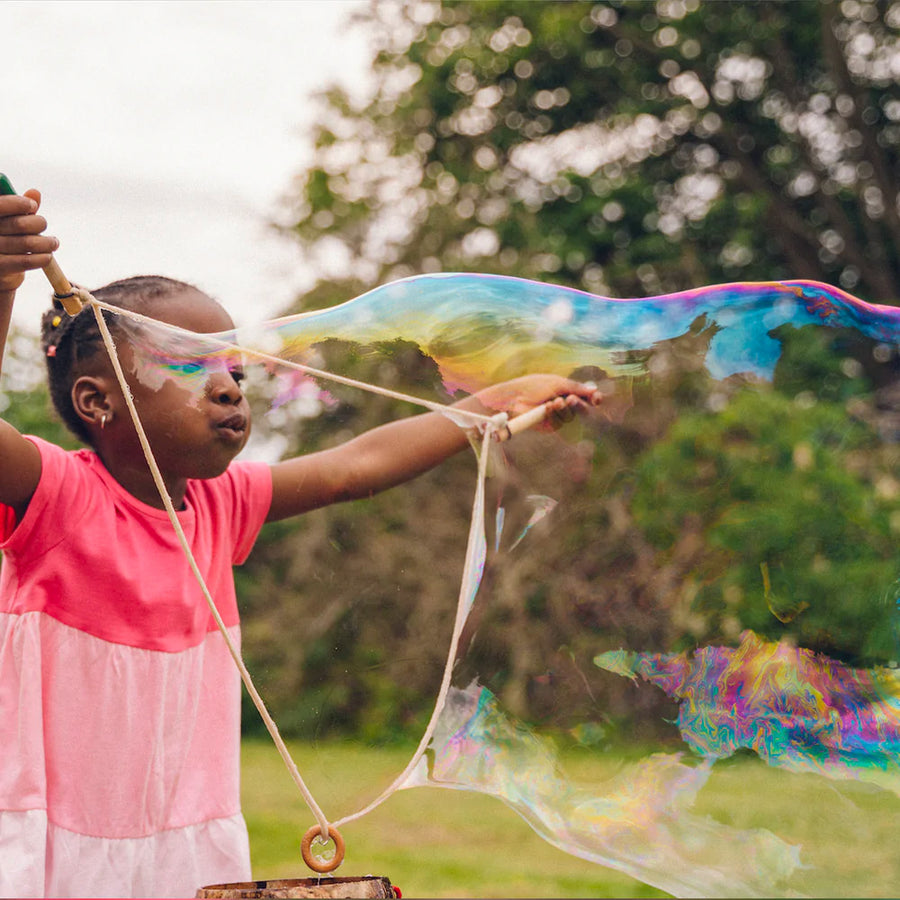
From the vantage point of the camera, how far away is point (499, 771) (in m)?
2.08

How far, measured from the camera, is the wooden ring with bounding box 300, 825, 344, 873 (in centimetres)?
152

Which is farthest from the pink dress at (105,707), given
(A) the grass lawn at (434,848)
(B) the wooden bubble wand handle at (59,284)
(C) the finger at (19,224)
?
(A) the grass lawn at (434,848)

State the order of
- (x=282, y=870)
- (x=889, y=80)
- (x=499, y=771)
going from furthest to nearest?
(x=889, y=80) < (x=282, y=870) < (x=499, y=771)

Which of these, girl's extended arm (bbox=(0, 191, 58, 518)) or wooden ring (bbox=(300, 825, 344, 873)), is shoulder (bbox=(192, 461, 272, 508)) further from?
wooden ring (bbox=(300, 825, 344, 873))

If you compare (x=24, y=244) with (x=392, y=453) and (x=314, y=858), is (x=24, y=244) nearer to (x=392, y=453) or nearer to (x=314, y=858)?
(x=392, y=453)

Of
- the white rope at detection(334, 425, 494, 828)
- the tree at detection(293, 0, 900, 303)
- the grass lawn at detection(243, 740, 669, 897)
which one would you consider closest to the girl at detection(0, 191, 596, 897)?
the white rope at detection(334, 425, 494, 828)

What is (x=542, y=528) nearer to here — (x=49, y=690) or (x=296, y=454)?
(x=296, y=454)

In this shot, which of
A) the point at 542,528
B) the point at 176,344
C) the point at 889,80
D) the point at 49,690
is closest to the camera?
the point at 49,690

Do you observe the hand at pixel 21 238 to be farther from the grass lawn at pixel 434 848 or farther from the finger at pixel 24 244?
the grass lawn at pixel 434 848

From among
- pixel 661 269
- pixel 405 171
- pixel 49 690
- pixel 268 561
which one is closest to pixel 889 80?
pixel 661 269

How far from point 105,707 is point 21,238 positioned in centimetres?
71

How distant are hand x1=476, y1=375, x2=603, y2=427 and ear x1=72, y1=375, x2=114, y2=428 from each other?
0.66 metres

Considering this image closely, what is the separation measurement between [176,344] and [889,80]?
955 centimetres

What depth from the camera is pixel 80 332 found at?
1.89 metres
